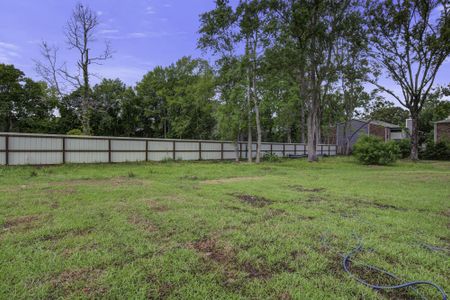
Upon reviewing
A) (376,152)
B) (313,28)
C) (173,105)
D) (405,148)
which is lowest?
(376,152)

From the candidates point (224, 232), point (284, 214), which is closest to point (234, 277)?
point (224, 232)

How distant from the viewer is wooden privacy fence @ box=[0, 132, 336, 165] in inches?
411

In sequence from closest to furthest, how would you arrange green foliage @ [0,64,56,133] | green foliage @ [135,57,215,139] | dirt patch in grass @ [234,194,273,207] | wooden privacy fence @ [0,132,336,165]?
1. dirt patch in grass @ [234,194,273,207]
2. wooden privacy fence @ [0,132,336,165]
3. green foliage @ [0,64,56,133]
4. green foliage @ [135,57,215,139]

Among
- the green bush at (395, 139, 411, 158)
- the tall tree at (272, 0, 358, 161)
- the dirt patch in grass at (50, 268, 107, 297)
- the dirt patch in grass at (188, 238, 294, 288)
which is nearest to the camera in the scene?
the dirt patch in grass at (50, 268, 107, 297)

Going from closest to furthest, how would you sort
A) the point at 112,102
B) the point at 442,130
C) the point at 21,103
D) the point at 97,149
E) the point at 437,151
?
the point at 97,149 < the point at 437,151 < the point at 442,130 < the point at 21,103 < the point at 112,102

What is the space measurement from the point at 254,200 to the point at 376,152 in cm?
1355

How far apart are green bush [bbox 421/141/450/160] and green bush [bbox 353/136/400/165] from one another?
9337mm

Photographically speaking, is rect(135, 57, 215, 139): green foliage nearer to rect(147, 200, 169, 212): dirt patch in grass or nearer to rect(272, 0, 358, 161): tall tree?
rect(272, 0, 358, 161): tall tree

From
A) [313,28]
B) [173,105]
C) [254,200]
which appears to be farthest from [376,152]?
[173,105]

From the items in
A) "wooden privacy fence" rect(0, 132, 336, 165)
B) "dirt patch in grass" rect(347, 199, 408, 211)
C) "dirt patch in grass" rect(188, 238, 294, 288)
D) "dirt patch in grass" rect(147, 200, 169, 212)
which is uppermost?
"wooden privacy fence" rect(0, 132, 336, 165)

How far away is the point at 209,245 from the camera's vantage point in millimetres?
2809

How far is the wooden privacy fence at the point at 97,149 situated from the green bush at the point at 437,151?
55.7 ft

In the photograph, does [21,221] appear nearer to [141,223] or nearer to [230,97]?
[141,223]

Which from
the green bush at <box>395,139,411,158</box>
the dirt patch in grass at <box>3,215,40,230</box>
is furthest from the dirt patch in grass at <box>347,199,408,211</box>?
the green bush at <box>395,139,411,158</box>
